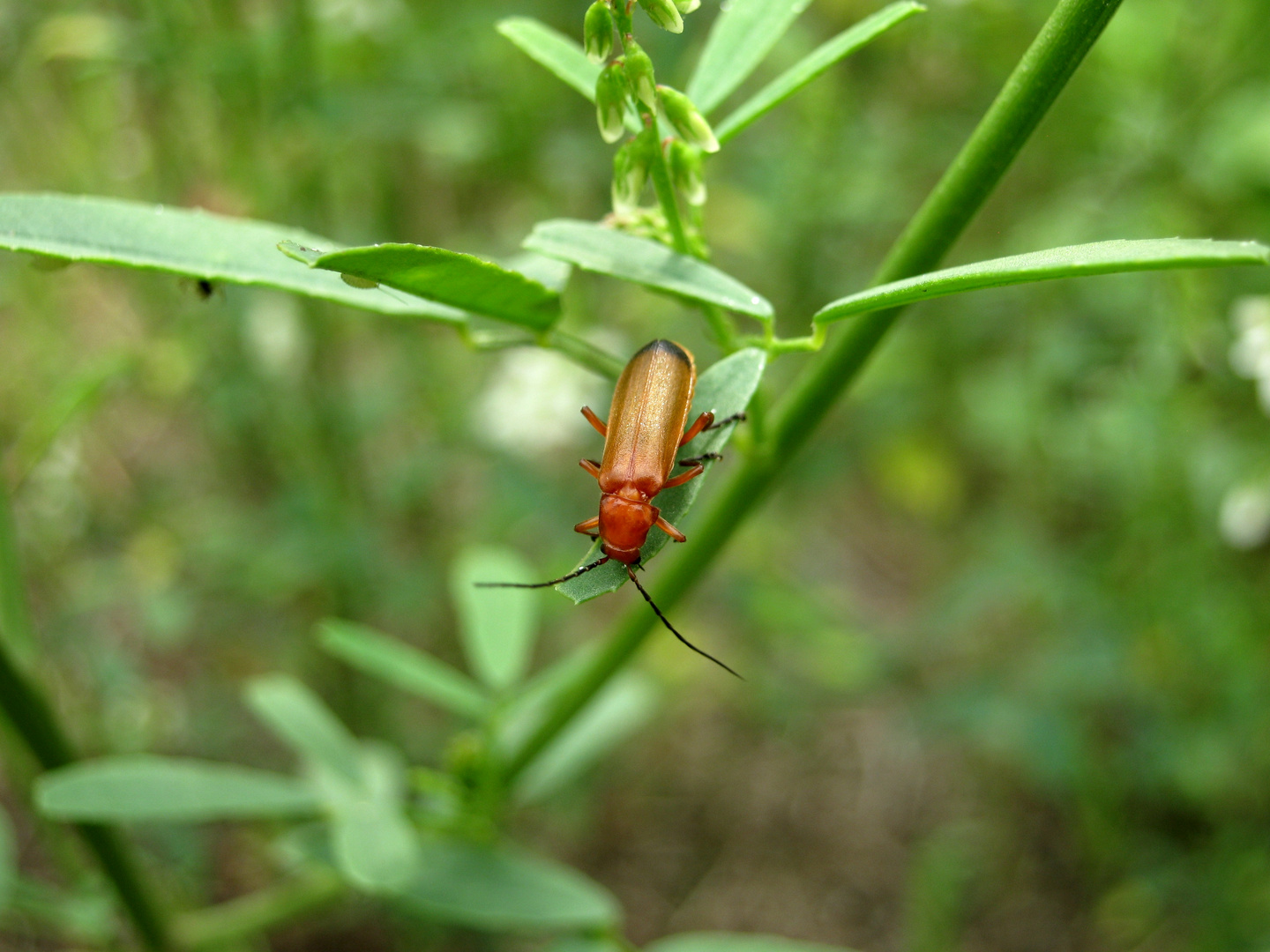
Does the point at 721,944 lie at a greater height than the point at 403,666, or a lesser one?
lesser

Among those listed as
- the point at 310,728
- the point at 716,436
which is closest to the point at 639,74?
the point at 716,436

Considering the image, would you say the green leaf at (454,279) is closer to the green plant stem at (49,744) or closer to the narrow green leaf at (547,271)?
the narrow green leaf at (547,271)

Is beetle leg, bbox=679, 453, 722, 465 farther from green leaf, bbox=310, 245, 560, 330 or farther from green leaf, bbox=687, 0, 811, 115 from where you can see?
green leaf, bbox=687, 0, 811, 115

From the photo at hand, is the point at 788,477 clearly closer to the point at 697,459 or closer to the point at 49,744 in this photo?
the point at 697,459

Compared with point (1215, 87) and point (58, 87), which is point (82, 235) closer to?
point (1215, 87)

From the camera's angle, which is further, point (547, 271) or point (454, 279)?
point (547, 271)

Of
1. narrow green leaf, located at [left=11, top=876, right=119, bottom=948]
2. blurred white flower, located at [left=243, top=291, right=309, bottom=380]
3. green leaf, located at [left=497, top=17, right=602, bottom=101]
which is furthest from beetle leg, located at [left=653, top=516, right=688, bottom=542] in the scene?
blurred white flower, located at [left=243, top=291, right=309, bottom=380]
